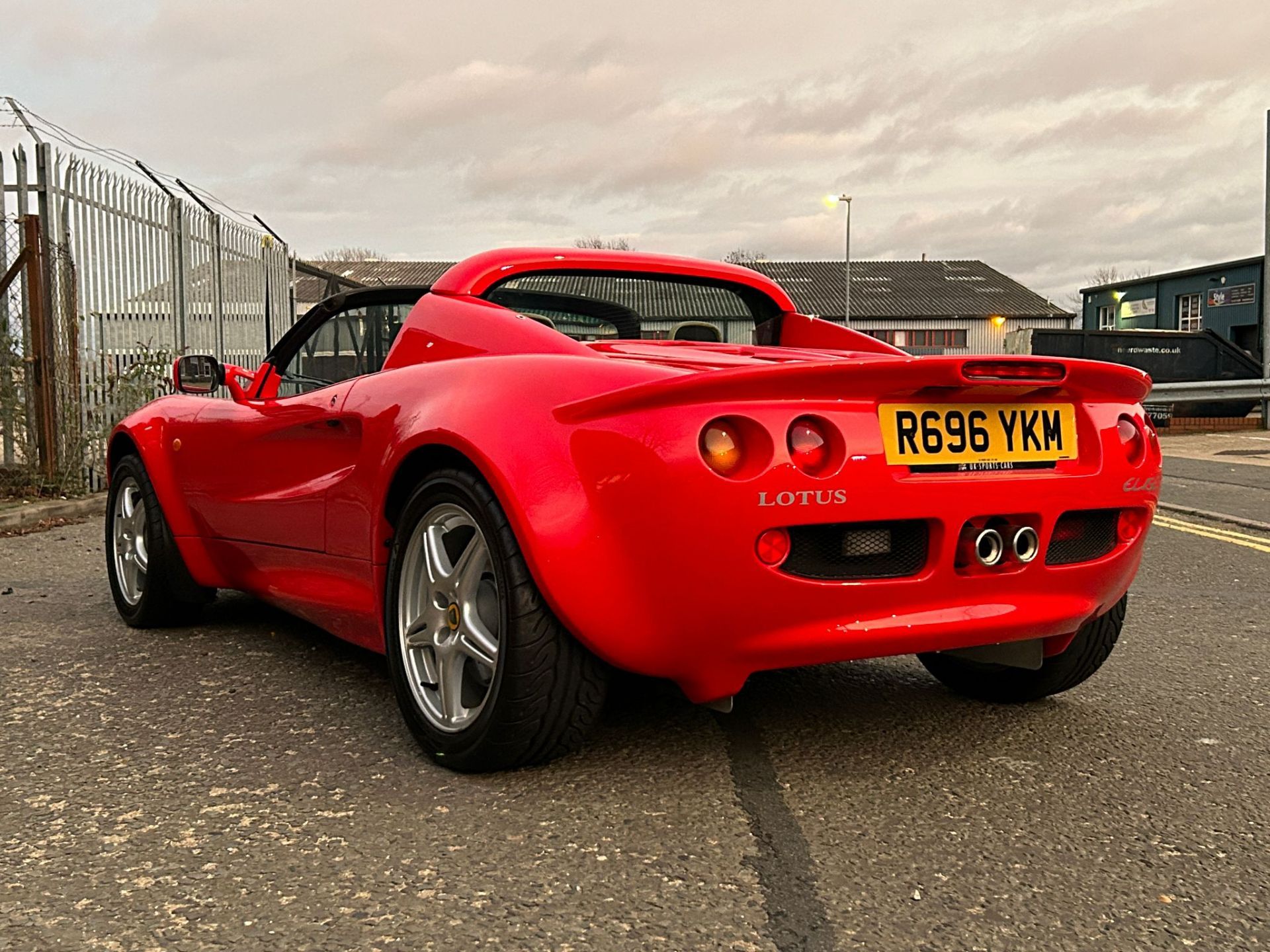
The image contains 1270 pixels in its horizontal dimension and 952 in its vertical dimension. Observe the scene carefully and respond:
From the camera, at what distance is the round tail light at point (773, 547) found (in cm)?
244

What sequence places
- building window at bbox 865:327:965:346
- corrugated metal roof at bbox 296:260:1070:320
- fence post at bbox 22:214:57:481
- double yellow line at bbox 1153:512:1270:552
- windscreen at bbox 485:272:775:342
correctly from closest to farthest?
windscreen at bbox 485:272:775:342
double yellow line at bbox 1153:512:1270:552
fence post at bbox 22:214:57:481
building window at bbox 865:327:965:346
corrugated metal roof at bbox 296:260:1070:320

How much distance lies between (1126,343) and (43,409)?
18.3 metres

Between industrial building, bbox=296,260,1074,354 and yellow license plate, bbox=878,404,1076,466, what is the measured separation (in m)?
52.9

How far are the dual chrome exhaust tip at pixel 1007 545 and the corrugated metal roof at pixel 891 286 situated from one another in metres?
54.0

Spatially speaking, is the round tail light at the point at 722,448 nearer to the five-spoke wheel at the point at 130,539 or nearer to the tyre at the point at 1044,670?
the tyre at the point at 1044,670

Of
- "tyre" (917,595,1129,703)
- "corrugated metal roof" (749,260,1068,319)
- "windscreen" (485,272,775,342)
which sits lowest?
"tyre" (917,595,1129,703)

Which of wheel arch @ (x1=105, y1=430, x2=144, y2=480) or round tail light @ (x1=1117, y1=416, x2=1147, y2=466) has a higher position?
round tail light @ (x1=1117, y1=416, x2=1147, y2=466)

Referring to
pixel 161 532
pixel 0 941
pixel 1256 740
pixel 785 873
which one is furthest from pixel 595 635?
pixel 161 532

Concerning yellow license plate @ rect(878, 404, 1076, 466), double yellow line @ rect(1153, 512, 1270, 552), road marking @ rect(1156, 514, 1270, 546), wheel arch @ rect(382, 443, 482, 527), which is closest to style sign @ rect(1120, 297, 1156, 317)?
road marking @ rect(1156, 514, 1270, 546)

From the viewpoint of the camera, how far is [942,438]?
8.54 feet

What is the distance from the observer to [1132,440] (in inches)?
116

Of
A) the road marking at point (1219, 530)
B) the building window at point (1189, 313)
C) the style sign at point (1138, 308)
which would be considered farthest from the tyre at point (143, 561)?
the style sign at point (1138, 308)

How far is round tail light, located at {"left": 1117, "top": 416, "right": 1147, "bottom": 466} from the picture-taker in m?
2.93

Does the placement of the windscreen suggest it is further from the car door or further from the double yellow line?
the double yellow line
